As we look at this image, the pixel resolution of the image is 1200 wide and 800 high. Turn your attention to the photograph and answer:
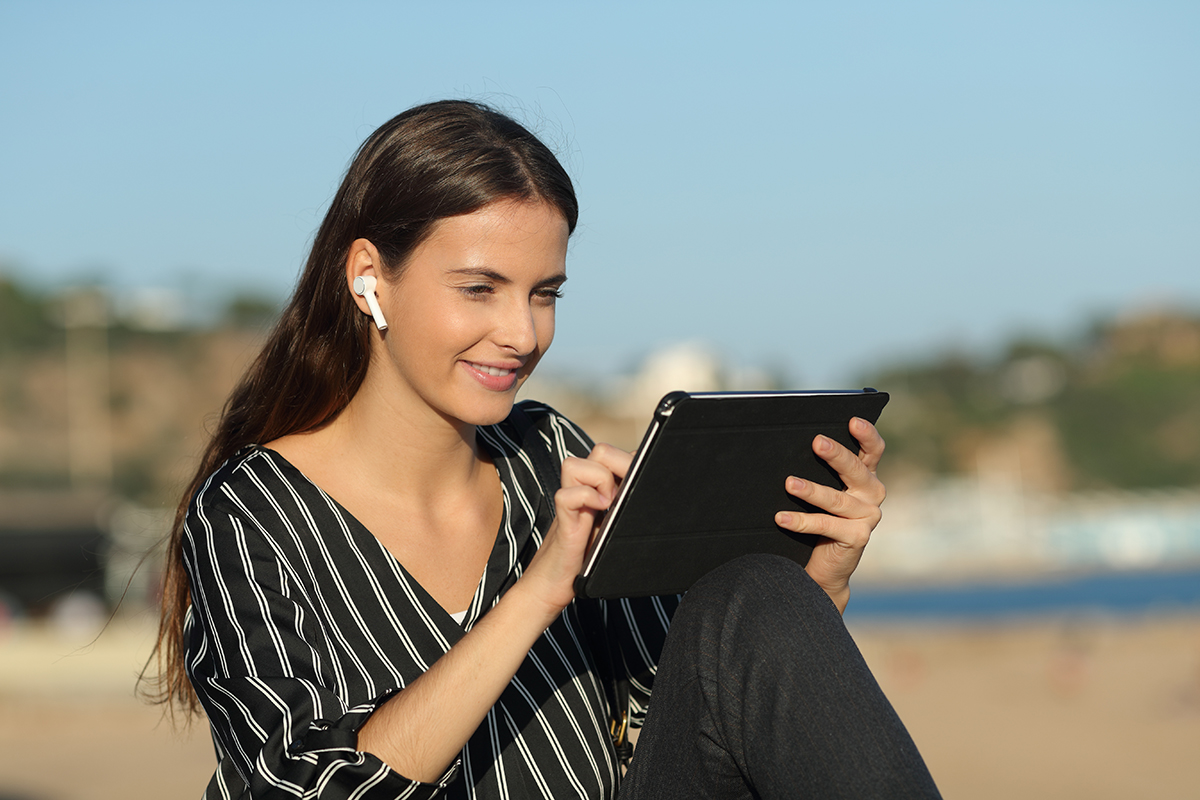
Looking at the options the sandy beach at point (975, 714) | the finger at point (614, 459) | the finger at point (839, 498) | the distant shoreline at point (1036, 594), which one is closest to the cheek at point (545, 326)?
the finger at point (614, 459)

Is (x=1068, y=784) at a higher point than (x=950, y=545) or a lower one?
higher

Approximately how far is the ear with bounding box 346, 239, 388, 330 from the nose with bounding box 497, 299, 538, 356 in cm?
28

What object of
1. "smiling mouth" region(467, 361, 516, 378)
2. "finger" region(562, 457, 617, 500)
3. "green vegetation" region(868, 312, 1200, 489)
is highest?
"smiling mouth" region(467, 361, 516, 378)

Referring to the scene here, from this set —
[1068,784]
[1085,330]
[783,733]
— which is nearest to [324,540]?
[783,733]

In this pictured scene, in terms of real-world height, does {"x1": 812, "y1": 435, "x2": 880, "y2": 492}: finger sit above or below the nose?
below

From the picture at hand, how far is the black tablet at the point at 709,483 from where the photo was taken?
1812 millimetres

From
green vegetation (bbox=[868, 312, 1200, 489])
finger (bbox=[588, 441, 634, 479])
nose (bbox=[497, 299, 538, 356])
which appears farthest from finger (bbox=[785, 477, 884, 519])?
green vegetation (bbox=[868, 312, 1200, 489])

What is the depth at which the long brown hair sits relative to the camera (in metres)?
2.16

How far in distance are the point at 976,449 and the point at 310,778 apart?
6957 cm

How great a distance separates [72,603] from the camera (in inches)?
1048

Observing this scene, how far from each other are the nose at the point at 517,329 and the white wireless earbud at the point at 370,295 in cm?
28

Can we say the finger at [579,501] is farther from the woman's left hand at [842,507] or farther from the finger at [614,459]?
the woman's left hand at [842,507]

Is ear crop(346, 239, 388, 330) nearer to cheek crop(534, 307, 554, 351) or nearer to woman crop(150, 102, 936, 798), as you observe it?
woman crop(150, 102, 936, 798)

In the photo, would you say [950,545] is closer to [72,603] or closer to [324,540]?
[72,603]
